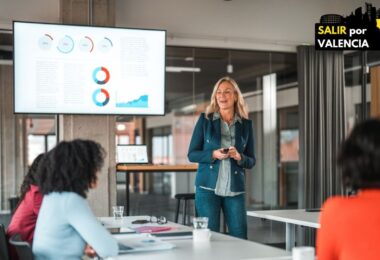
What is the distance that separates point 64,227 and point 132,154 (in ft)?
12.5

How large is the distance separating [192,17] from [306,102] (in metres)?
1.81

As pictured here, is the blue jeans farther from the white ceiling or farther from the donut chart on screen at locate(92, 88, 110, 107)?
the white ceiling

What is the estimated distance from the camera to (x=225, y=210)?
3.76m

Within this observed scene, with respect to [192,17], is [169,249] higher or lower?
lower

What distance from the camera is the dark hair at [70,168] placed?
7.66 ft

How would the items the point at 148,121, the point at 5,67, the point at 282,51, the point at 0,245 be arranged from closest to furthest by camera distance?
the point at 0,245 → the point at 5,67 → the point at 282,51 → the point at 148,121

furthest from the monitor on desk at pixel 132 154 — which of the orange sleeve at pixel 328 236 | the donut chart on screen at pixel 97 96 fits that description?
the orange sleeve at pixel 328 236

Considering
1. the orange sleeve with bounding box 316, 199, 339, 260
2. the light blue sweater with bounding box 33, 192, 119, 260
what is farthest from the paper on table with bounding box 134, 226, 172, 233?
the orange sleeve with bounding box 316, 199, 339, 260

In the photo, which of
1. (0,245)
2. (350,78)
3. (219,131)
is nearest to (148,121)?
(350,78)

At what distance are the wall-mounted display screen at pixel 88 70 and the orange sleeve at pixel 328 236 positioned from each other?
4.32 m

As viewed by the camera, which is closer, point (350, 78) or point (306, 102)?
point (306, 102)

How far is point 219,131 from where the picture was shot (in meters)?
3.93

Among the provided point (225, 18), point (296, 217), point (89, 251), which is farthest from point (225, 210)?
point (225, 18)

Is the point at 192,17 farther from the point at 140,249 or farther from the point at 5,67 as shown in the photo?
the point at 140,249
